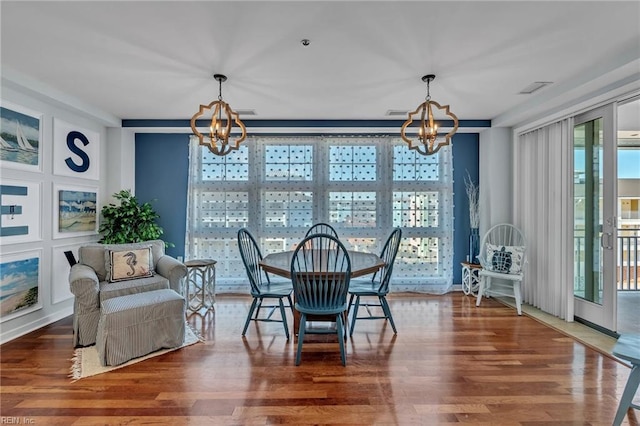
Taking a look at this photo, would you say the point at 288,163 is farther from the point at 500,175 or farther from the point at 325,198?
the point at 500,175

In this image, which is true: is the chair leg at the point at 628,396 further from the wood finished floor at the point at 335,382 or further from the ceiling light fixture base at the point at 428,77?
the ceiling light fixture base at the point at 428,77

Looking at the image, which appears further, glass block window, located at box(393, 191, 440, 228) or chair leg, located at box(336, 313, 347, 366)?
glass block window, located at box(393, 191, 440, 228)

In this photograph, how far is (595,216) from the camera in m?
3.26

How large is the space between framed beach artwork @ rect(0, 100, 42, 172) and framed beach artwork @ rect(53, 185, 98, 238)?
16.5 inches

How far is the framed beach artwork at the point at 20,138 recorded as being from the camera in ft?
9.68

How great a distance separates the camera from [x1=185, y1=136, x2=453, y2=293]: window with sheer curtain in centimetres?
460

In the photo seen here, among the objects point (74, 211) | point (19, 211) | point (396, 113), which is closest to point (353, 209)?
point (396, 113)

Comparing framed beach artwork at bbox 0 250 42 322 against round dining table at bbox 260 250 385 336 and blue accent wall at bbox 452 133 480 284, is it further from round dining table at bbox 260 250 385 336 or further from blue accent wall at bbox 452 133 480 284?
blue accent wall at bbox 452 133 480 284

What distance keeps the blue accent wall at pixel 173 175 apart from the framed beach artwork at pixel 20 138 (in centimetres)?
142

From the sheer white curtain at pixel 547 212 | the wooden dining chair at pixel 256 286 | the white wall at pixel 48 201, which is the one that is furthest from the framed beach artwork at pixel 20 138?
the sheer white curtain at pixel 547 212

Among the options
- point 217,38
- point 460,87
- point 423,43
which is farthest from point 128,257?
point 460,87

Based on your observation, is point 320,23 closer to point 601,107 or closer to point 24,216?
point 601,107

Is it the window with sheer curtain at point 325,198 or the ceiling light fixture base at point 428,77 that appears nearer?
the ceiling light fixture base at point 428,77

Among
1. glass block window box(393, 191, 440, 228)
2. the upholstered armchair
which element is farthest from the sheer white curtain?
the upholstered armchair
